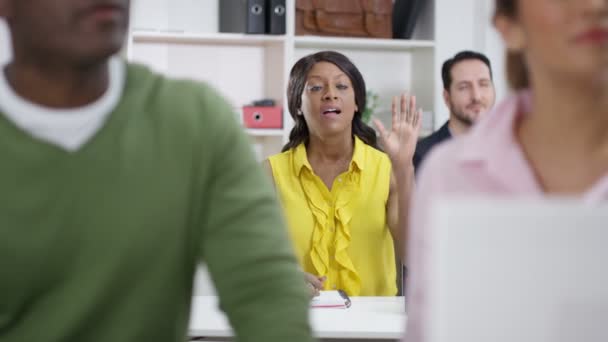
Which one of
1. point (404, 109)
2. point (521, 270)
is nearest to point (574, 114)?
point (521, 270)

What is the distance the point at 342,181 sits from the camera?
9.98 feet

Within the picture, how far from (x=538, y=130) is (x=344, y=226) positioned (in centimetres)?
199

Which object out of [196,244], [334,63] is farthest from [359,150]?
[196,244]

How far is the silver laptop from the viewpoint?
66cm

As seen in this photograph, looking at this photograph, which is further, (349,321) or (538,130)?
(349,321)

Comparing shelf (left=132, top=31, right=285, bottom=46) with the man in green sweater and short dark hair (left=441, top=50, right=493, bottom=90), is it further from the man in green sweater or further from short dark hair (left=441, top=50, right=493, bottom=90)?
the man in green sweater

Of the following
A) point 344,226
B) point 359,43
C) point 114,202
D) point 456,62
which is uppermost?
point 359,43

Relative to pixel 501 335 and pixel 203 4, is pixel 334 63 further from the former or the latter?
pixel 501 335

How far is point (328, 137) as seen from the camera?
3.12 metres

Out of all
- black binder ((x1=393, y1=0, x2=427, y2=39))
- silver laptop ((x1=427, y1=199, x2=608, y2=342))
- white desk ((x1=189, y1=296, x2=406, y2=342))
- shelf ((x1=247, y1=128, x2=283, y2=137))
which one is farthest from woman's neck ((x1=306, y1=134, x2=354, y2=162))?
silver laptop ((x1=427, y1=199, x2=608, y2=342))

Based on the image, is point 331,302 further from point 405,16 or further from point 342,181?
point 405,16

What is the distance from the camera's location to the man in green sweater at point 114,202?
981 mm

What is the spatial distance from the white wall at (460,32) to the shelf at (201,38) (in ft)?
2.63

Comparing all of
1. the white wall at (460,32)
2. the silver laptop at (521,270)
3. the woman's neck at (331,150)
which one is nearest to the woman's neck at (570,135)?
the silver laptop at (521,270)
